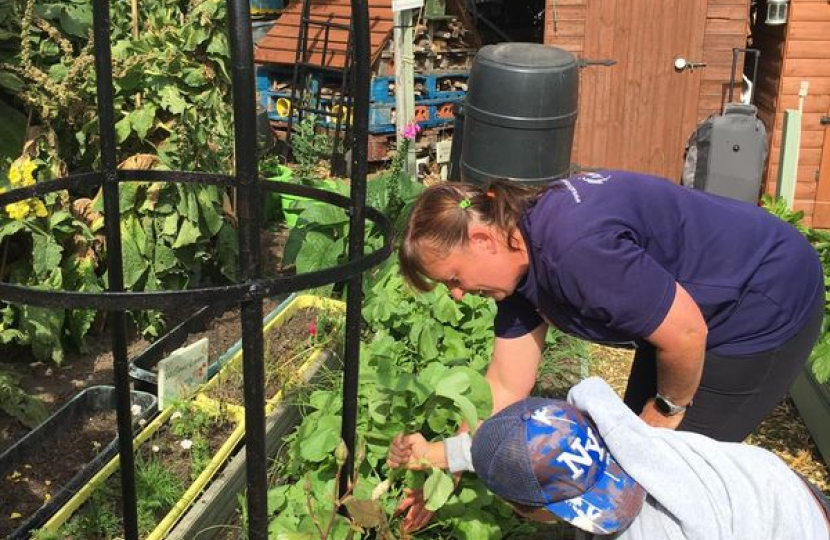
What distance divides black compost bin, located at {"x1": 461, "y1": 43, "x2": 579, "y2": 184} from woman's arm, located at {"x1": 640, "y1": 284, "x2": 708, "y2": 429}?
3755 millimetres

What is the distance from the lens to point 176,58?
169 inches

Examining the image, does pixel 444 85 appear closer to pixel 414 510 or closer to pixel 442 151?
pixel 442 151

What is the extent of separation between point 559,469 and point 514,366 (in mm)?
874

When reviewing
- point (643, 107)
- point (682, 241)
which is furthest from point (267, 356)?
point (643, 107)

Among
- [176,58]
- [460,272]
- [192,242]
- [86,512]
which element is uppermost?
[176,58]

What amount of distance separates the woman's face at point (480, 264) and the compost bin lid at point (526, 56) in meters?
3.85

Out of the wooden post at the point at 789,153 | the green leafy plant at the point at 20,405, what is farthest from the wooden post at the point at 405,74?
the green leafy plant at the point at 20,405

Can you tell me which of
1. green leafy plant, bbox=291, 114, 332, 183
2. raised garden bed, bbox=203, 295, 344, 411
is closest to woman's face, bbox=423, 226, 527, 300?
raised garden bed, bbox=203, 295, 344, 411

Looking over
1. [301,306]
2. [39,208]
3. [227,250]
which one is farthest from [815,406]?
[39,208]

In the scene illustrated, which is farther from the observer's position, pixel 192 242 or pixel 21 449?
pixel 192 242

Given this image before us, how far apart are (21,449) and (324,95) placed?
6.02 meters

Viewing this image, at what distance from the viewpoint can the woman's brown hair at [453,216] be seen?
1987mm

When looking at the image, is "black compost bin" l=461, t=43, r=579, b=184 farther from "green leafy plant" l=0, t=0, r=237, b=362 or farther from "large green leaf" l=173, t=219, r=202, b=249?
"large green leaf" l=173, t=219, r=202, b=249

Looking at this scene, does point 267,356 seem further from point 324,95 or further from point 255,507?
point 324,95
